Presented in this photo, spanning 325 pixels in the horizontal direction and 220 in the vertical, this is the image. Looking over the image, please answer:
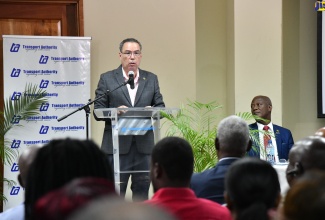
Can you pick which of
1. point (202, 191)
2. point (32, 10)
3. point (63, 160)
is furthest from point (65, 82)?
point (63, 160)

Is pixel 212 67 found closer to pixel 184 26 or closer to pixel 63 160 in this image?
pixel 184 26

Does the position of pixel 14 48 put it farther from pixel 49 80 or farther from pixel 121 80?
pixel 121 80

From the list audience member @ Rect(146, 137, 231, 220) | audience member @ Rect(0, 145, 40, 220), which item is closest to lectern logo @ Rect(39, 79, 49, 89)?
audience member @ Rect(0, 145, 40, 220)

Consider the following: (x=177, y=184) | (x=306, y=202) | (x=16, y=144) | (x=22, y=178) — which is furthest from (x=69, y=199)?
(x=16, y=144)

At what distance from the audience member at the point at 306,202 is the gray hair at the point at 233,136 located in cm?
229

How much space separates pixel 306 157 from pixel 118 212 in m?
1.81

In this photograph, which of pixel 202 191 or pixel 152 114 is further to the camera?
pixel 152 114

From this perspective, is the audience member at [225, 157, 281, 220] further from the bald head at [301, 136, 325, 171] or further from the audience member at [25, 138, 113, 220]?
the bald head at [301, 136, 325, 171]

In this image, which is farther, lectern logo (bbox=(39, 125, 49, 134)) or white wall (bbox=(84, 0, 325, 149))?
white wall (bbox=(84, 0, 325, 149))

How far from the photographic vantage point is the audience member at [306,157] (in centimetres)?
259

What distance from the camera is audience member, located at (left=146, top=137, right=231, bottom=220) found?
8.13 feet

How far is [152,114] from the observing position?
5195 millimetres

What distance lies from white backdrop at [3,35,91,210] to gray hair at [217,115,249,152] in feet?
13.8

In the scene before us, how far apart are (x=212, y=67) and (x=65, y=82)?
2140 mm
